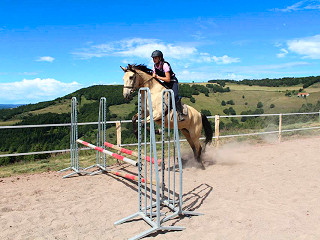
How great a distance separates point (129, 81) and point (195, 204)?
9.11ft

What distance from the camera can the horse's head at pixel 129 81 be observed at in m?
5.21

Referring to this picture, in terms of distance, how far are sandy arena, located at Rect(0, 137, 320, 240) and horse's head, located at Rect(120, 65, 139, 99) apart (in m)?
1.95

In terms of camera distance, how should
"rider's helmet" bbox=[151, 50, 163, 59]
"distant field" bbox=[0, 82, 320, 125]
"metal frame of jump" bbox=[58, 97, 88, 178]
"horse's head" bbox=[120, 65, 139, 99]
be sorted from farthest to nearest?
"distant field" bbox=[0, 82, 320, 125]
"metal frame of jump" bbox=[58, 97, 88, 178]
"rider's helmet" bbox=[151, 50, 163, 59]
"horse's head" bbox=[120, 65, 139, 99]

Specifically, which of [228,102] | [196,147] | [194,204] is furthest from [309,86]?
[194,204]

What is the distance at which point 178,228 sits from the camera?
3244 millimetres

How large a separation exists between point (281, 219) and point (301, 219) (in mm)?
280

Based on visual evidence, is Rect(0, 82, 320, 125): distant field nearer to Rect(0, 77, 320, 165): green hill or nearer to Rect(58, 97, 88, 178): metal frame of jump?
Rect(0, 77, 320, 165): green hill

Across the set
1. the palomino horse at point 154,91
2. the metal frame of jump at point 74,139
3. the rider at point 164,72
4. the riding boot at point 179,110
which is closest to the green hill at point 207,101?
the metal frame of jump at point 74,139

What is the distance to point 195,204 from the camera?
4137 millimetres

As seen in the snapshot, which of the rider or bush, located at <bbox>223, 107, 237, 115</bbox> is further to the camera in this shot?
bush, located at <bbox>223, 107, 237, 115</bbox>

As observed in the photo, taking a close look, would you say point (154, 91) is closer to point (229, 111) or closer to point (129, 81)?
point (129, 81)

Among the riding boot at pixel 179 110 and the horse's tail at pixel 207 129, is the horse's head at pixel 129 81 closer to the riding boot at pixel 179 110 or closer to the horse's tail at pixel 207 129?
the riding boot at pixel 179 110

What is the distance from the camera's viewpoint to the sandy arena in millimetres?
3180

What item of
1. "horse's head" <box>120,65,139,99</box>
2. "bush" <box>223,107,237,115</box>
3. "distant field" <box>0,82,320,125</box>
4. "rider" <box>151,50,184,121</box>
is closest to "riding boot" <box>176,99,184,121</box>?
"rider" <box>151,50,184,121</box>
